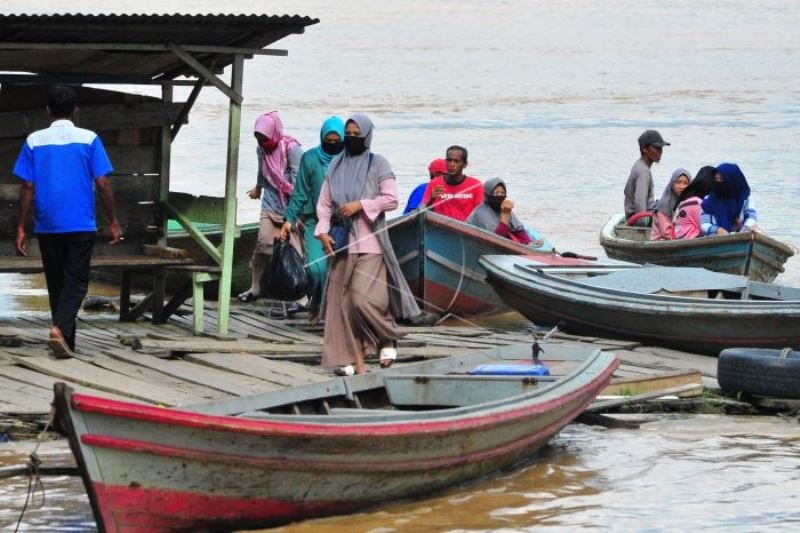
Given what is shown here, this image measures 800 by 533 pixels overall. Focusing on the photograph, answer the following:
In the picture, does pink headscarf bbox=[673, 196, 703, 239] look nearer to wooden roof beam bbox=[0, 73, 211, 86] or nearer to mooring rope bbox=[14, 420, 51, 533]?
wooden roof beam bbox=[0, 73, 211, 86]

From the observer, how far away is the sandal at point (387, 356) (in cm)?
1064

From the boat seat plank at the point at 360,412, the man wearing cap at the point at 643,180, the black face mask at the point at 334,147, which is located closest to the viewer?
the boat seat plank at the point at 360,412

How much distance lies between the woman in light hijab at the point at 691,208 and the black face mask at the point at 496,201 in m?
1.85

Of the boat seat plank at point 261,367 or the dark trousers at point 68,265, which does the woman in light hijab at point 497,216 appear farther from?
the dark trousers at point 68,265

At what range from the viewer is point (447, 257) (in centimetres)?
1387

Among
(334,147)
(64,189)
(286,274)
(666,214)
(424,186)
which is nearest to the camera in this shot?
(64,189)

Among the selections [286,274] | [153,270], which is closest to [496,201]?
[286,274]

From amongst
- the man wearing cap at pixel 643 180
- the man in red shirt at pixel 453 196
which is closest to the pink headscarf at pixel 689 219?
the man wearing cap at pixel 643 180

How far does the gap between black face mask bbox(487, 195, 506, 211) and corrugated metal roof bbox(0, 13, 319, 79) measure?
3088 mm

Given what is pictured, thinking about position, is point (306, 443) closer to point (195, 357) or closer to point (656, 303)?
point (195, 357)

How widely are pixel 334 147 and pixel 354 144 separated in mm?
1256

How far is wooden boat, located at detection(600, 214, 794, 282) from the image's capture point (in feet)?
48.9

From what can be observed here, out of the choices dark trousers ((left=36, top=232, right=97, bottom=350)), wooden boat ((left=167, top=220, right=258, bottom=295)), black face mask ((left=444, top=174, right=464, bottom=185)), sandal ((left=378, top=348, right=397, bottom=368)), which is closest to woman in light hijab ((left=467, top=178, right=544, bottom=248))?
black face mask ((left=444, top=174, right=464, bottom=185))

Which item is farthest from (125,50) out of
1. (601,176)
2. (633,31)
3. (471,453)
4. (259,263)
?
(633,31)
